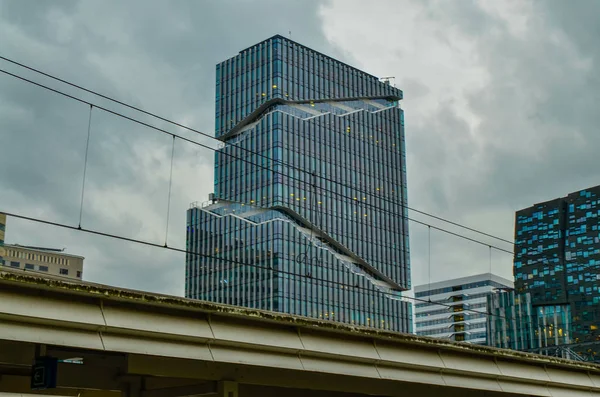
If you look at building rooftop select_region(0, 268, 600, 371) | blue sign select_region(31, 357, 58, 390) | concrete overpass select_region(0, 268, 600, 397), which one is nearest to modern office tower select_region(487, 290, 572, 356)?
concrete overpass select_region(0, 268, 600, 397)

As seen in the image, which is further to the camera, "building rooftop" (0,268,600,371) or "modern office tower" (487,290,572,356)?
"modern office tower" (487,290,572,356)

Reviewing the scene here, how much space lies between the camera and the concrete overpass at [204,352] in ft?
58.0

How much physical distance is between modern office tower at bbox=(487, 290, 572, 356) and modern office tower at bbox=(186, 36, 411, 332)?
2828 cm

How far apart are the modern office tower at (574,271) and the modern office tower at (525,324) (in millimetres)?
1436

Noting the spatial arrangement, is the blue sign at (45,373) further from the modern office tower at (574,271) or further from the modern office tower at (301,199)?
the modern office tower at (574,271)

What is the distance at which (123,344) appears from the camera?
Answer: 746 inches

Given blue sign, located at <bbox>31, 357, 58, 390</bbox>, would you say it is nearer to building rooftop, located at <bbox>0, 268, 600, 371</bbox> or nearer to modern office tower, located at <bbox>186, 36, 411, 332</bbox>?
building rooftop, located at <bbox>0, 268, 600, 371</bbox>

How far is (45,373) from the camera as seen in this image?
64.0 ft

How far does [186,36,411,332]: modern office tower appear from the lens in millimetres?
151875

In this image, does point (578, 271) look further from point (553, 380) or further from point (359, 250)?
point (553, 380)

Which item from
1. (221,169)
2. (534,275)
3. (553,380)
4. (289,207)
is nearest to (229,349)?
(553,380)

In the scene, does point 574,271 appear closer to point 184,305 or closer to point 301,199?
point 301,199

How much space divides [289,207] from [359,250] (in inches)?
704

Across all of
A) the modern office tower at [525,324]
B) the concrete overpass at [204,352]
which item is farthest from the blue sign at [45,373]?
the modern office tower at [525,324]
